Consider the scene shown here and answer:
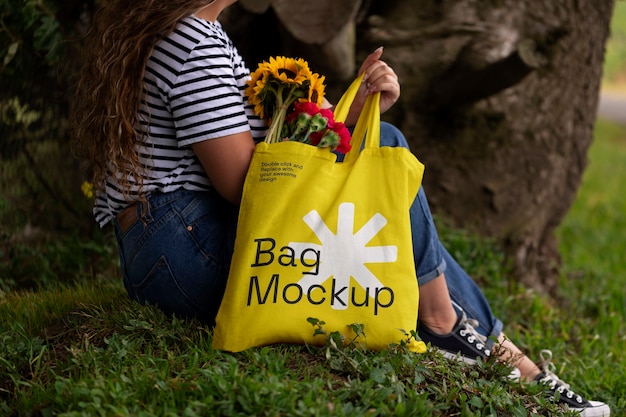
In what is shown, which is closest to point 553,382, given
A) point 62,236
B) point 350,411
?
point 350,411

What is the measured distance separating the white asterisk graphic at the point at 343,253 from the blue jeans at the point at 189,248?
30 cm

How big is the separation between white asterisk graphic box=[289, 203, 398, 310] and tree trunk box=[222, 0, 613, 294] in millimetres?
1499

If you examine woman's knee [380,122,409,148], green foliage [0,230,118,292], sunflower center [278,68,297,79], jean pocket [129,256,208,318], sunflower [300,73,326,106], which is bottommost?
green foliage [0,230,118,292]

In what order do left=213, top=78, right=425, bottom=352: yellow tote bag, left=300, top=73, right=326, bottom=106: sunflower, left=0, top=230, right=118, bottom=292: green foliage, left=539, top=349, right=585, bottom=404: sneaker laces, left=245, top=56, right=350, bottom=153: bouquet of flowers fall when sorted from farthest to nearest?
left=0, top=230, right=118, bottom=292: green foliage
left=539, top=349, right=585, bottom=404: sneaker laces
left=300, top=73, right=326, bottom=106: sunflower
left=245, top=56, right=350, bottom=153: bouquet of flowers
left=213, top=78, right=425, bottom=352: yellow tote bag

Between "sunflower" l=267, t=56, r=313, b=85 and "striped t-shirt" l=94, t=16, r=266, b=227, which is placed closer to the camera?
"striped t-shirt" l=94, t=16, r=266, b=227

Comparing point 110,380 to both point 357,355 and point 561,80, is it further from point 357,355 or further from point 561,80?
point 561,80

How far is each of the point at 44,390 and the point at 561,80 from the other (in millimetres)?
3034

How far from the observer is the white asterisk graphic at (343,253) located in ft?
7.01

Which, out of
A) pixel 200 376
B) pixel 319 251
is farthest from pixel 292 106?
pixel 200 376

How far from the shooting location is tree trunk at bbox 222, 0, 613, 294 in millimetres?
3670

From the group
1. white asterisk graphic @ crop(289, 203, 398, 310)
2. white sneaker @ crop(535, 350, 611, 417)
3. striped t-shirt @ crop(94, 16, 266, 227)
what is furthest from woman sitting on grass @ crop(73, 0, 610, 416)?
white asterisk graphic @ crop(289, 203, 398, 310)

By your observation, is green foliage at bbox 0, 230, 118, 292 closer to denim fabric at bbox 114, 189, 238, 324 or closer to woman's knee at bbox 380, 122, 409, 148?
denim fabric at bbox 114, 189, 238, 324

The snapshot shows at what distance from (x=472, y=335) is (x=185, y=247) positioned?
3.27 ft

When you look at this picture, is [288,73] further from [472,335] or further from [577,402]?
[577,402]
